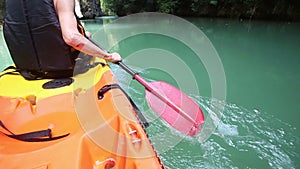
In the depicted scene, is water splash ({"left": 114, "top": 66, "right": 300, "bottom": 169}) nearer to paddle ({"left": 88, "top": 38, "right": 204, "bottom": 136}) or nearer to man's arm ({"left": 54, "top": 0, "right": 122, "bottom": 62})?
paddle ({"left": 88, "top": 38, "right": 204, "bottom": 136})

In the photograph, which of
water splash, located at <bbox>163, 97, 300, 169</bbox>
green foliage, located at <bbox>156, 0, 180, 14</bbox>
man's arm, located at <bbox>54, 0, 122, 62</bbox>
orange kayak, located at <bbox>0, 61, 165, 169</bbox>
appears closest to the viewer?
orange kayak, located at <bbox>0, 61, 165, 169</bbox>

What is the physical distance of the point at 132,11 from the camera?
50.0 ft

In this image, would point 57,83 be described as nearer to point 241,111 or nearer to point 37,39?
point 37,39

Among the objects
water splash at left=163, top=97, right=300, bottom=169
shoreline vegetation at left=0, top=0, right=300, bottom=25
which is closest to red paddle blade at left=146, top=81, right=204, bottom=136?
water splash at left=163, top=97, right=300, bottom=169

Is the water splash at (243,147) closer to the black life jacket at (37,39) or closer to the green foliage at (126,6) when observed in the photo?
the black life jacket at (37,39)

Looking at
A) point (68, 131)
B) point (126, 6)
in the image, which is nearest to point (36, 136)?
point (68, 131)

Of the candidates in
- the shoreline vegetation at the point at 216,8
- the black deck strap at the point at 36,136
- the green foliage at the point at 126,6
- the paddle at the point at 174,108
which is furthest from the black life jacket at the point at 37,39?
the green foliage at the point at 126,6

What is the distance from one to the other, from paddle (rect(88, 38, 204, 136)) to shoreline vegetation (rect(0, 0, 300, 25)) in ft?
21.0

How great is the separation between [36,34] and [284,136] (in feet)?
6.74

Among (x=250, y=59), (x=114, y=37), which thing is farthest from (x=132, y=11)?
(x=250, y=59)

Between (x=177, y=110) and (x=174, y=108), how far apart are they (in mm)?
32

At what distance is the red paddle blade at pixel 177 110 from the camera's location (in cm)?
171

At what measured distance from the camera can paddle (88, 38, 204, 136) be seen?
5.63 ft

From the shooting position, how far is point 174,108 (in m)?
1.76
